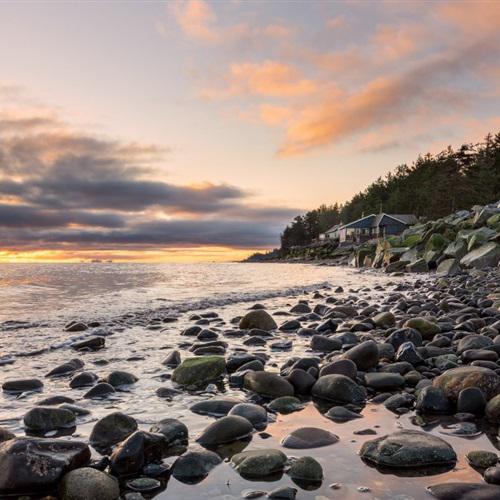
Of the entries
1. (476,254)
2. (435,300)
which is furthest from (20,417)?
(476,254)

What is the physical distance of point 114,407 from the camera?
13.9 feet

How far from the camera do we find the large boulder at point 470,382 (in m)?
3.98

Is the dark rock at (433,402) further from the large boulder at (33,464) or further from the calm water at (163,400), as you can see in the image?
the large boulder at (33,464)

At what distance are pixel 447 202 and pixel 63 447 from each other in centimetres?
6333

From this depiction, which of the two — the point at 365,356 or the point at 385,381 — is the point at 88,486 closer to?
the point at 385,381

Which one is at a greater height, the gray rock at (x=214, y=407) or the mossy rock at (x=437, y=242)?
the mossy rock at (x=437, y=242)

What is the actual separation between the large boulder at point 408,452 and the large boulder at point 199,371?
2.37 metres

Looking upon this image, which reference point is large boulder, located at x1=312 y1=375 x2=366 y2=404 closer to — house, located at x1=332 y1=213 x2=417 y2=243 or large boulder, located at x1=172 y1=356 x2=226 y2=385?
large boulder, located at x1=172 y1=356 x2=226 y2=385

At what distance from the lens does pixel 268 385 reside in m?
4.55

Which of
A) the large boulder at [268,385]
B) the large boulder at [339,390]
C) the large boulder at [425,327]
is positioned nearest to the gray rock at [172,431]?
the large boulder at [268,385]

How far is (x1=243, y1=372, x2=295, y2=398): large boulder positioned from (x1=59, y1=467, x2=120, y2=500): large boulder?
6.82ft

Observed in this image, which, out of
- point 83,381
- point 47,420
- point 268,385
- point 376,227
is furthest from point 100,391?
point 376,227

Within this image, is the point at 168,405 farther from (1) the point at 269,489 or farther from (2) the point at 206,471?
(1) the point at 269,489

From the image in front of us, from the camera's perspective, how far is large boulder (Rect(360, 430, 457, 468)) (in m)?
2.94
